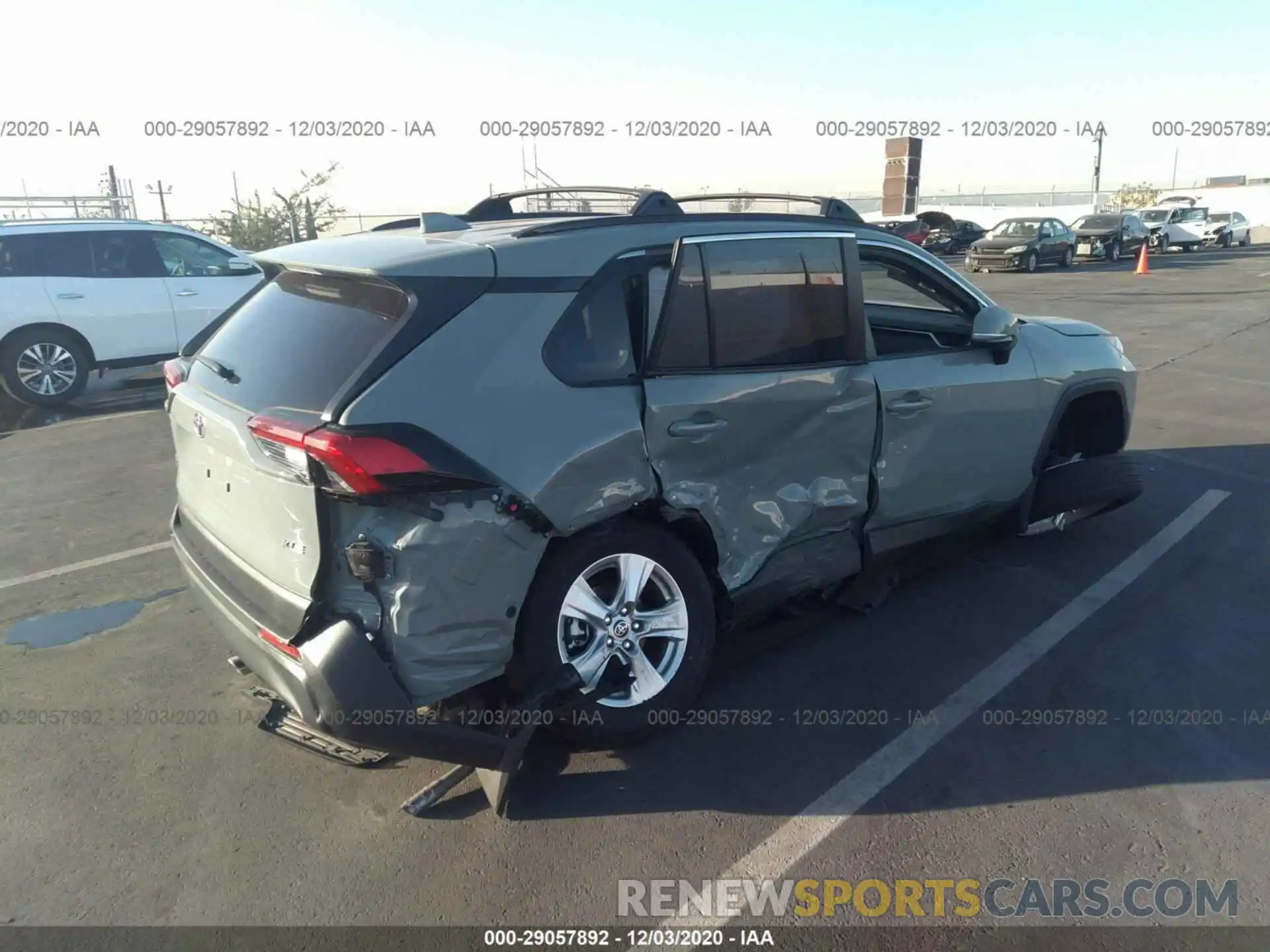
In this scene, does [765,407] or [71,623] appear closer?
[765,407]

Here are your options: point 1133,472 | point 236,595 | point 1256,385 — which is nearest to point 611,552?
point 236,595

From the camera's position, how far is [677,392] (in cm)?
341

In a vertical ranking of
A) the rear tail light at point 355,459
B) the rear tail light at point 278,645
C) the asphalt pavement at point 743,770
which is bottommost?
the asphalt pavement at point 743,770

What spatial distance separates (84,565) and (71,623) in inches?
32.4

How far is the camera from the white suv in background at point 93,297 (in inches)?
368

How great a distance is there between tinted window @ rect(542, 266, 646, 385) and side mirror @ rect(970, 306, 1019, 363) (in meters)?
1.91

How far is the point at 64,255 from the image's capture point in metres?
9.58

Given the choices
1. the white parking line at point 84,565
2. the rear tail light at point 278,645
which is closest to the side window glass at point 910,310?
the rear tail light at point 278,645

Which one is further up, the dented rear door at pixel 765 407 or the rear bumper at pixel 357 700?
the dented rear door at pixel 765 407

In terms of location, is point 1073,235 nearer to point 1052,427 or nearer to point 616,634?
point 1052,427

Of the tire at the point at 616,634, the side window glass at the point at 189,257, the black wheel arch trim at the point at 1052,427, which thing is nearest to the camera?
the tire at the point at 616,634

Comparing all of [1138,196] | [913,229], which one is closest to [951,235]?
[913,229]

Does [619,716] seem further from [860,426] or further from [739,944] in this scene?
[860,426]

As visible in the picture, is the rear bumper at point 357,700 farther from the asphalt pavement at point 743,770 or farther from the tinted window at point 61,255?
the tinted window at point 61,255
